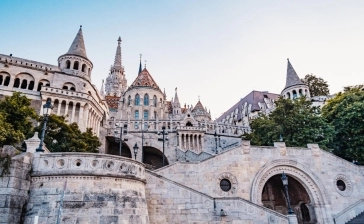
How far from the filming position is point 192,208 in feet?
39.8

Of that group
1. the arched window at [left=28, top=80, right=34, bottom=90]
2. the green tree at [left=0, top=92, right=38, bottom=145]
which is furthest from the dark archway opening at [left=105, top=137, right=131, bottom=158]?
the green tree at [left=0, top=92, right=38, bottom=145]

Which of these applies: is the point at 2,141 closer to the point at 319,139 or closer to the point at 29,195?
the point at 29,195

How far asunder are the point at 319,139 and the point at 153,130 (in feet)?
62.4

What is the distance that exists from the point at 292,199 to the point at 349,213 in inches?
156

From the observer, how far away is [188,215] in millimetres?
11977

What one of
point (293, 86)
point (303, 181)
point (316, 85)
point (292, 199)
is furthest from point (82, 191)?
point (316, 85)

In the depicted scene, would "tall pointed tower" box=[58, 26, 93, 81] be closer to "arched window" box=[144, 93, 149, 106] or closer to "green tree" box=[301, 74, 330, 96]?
"arched window" box=[144, 93, 149, 106]

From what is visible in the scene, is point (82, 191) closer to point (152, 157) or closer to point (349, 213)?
point (349, 213)

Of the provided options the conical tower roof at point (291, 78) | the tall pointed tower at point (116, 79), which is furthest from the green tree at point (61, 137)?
the tall pointed tower at point (116, 79)

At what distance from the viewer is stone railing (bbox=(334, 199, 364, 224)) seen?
1588 cm

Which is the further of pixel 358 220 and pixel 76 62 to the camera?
pixel 76 62

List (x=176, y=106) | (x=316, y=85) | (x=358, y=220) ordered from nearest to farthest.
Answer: (x=358, y=220) < (x=316, y=85) < (x=176, y=106)

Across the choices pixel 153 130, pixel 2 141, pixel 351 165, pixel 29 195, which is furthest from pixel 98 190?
pixel 153 130

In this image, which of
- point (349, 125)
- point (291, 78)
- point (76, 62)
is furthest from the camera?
point (291, 78)
